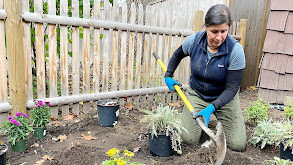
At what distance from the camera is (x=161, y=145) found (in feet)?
8.18

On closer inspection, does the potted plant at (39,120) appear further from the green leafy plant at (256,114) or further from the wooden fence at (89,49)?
the green leafy plant at (256,114)

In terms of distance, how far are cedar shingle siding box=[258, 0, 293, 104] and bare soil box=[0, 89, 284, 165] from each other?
1558 millimetres

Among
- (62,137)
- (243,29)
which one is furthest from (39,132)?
(243,29)

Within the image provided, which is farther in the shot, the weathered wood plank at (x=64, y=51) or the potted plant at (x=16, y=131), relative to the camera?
the weathered wood plank at (x=64, y=51)

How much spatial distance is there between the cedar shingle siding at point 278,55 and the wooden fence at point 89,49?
138 cm

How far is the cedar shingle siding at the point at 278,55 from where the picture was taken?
439 centimetres

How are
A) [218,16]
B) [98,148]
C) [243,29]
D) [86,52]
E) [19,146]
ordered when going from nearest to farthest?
[218,16] → [19,146] → [98,148] → [86,52] → [243,29]

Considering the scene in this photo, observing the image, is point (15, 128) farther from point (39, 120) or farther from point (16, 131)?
point (39, 120)

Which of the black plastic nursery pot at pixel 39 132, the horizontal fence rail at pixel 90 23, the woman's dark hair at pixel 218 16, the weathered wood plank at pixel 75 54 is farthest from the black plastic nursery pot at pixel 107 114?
the woman's dark hair at pixel 218 16

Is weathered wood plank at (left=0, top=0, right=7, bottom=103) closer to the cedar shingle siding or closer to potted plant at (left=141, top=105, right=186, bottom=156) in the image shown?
potted plant at (left=141, top=105, right=186, bottom=156)

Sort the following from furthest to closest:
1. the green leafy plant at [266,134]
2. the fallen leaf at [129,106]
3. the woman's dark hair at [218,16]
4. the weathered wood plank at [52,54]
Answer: the fallen leaf at [129,106] < the weathered wood plank at [52,54] < the green leafy plant at [266,134] < the woman's dark hair at [218,16]

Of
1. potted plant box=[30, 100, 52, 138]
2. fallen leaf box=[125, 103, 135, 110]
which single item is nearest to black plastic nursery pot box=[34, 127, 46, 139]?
potted plant box=[30, 100, 52, 138]

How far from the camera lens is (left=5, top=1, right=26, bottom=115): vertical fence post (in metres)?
2.87

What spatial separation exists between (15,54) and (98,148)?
1.53 m
